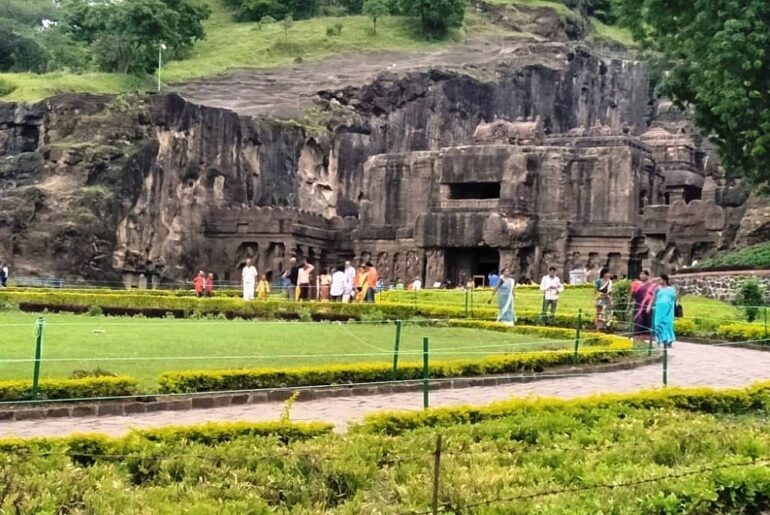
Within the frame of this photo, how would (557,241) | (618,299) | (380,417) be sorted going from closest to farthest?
(380,417), (618,299), (557,241)

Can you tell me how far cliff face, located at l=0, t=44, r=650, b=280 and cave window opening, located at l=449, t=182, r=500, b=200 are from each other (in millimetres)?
6783

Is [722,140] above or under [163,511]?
above

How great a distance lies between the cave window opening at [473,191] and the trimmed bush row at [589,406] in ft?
123

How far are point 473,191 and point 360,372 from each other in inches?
1452

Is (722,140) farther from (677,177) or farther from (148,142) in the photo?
(148,142)

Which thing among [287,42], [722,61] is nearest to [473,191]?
[722,61]

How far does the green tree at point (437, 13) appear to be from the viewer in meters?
88.6

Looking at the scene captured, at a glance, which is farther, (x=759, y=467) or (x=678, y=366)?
(x=678, y=366)

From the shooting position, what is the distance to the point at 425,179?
53.3m

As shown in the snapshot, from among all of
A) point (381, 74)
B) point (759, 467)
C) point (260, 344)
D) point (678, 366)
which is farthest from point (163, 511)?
point (381, 74)

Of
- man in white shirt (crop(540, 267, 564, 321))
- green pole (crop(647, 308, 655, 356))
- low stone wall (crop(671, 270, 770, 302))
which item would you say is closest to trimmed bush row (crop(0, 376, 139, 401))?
green pole (crop(647, 308, 655, 356))

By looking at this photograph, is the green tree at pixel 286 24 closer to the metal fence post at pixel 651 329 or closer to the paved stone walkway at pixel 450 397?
the metal fence post at pixel 651 329

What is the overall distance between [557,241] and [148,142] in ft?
65.7

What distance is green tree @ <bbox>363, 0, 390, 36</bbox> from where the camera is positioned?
90875mm
